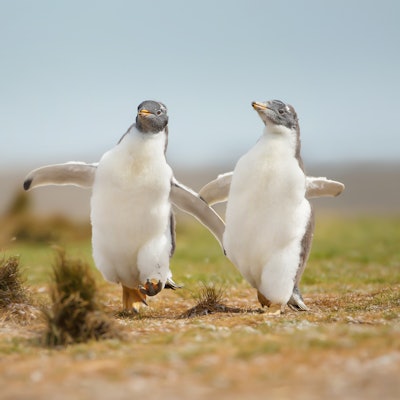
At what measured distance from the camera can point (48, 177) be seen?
12.2 metres

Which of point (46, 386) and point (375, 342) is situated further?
point (375, 342)

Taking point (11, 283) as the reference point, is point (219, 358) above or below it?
above

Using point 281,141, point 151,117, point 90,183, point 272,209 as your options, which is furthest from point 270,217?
point 90,183

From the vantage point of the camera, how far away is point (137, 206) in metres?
10.8

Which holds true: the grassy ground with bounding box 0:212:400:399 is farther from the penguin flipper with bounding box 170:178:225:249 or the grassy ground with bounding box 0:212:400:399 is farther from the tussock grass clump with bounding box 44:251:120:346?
the penguin flipper with bounding box 170:178:225:249

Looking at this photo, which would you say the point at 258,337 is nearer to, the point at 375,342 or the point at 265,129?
the point at 375,342

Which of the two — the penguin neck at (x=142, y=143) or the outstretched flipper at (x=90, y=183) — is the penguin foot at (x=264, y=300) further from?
the penguin neck at (x=142, y=143)

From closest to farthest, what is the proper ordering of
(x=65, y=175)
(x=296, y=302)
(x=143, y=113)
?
(x=143, y=113)
(x=296, y=302)
(x=65, y=175)

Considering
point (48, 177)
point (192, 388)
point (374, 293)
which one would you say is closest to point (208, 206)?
point (48, 177)

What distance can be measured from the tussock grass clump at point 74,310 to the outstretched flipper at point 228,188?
4.07 meters

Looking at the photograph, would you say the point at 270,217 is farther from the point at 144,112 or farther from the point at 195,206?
the point at 144,112

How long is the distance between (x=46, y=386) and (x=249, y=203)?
15.4 feet

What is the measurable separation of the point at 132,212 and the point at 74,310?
2.66 meters

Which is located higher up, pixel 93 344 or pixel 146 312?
pixel 93 344
